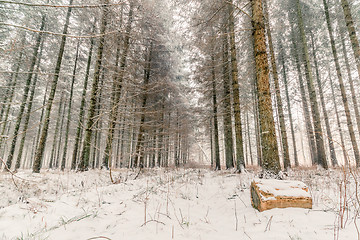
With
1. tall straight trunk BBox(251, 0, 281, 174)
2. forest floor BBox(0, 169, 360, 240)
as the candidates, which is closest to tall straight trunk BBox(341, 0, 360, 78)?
tall straight trunk BBox(251, 0, 281, 174)

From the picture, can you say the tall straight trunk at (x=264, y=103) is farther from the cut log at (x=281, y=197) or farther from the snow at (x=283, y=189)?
the cut log at (x=281, y=197)

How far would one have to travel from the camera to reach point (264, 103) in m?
4.45

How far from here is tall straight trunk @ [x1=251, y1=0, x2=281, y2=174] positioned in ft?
13.7

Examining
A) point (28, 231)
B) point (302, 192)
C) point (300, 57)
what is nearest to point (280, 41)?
point (300, 57)

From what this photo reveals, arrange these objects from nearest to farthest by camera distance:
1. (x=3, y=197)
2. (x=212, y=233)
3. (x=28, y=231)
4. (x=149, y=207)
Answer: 1. (x=28, y=231)
2. (x=212, y=233)
3. (x=149, y=207)
4. (x=3, y=197)

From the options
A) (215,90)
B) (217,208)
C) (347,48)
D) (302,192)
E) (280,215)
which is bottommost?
(217,208)

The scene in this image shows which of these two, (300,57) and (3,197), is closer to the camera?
(3,197)

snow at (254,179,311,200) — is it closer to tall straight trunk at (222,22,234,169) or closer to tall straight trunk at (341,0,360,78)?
tall straight trunk at (222,22,234,169)

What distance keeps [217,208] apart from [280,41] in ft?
46.9

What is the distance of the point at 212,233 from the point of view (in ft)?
7.11

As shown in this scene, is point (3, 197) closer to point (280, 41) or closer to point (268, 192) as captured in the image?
point (268, 192)

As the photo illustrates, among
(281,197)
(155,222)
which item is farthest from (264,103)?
(155,222)

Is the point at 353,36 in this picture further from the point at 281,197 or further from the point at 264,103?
the point at 281,197

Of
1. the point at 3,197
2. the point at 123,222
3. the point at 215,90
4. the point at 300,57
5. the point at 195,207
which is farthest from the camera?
the point at 300,57
